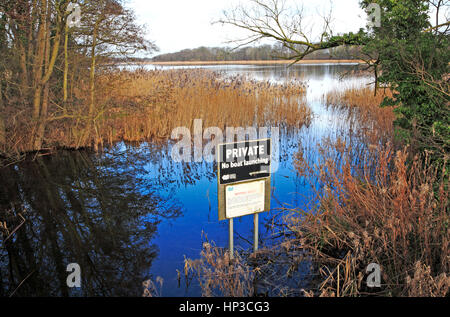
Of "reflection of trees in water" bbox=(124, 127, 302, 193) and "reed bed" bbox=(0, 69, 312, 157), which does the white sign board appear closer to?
"reflection of trees in water" bbox=(124, 127, 302, 193)

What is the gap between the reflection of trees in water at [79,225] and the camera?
10.1ft

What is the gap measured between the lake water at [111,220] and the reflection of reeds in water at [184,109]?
1.52 meters

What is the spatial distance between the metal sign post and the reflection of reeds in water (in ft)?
18.9

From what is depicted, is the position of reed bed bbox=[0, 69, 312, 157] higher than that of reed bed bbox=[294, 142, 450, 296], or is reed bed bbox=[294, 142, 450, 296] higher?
reed bed bbox=[0, 69, 312, 157]

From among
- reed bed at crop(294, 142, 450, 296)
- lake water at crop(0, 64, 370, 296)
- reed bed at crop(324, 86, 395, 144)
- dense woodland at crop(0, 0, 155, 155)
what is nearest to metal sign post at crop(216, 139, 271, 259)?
reed bed at crop(294, 142, 450, 296)

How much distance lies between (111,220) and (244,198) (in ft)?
6.74

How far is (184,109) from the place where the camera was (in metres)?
9.06

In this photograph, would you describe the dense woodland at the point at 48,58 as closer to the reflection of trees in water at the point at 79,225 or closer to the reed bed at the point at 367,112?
the reflection of trees in water at the point at 79,225

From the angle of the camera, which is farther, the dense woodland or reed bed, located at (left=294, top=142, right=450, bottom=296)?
the dense woodland

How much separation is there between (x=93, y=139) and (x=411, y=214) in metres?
7.29

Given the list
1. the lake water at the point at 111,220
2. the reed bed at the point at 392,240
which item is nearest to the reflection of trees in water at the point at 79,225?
the lake water at the point at 111,220

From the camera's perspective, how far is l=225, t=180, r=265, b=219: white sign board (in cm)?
301

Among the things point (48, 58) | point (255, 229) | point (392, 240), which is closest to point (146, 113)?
point (48, 58)

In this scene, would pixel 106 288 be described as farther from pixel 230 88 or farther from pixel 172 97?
pixel 230 88
